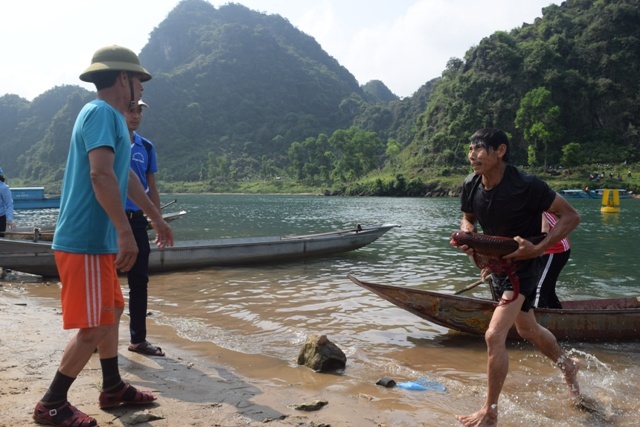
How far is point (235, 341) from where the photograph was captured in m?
6.55

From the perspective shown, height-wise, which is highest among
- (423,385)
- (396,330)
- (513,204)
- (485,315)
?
(513,204)

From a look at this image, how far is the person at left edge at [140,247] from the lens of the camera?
206 inches

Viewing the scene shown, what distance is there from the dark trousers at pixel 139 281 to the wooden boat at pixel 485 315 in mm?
2606

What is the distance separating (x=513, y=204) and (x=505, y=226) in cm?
21

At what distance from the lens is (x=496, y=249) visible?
390 centimetres

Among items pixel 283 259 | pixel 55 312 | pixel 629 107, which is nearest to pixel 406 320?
pixel 55 312

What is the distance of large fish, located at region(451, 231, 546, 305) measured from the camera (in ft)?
12.7

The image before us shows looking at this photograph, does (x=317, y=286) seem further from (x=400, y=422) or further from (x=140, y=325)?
(x=400, y=422)

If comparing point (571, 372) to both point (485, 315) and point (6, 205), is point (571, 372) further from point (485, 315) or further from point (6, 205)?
point (6, 205)

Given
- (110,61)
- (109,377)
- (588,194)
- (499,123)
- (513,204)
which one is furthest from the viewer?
(499,123)

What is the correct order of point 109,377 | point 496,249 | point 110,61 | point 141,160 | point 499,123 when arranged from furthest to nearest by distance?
point 499,123 < point 141,160 < point 496,249 < point 109,377 < point 110,61

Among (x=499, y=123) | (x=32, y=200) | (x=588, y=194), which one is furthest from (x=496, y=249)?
(x=499, y=123)

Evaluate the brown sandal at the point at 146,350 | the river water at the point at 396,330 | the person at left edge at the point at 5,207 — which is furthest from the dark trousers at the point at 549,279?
the person at left edge at the point at 5,207

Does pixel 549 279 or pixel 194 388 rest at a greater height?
pixel 549 279
